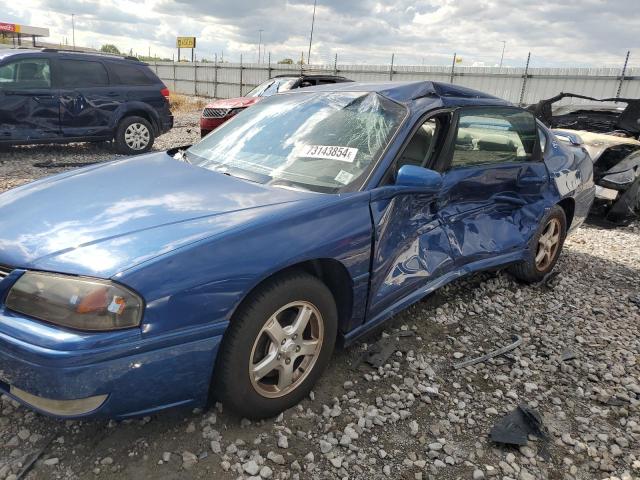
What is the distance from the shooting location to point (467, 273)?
3.31 metres

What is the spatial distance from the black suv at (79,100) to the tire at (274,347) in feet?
24.1

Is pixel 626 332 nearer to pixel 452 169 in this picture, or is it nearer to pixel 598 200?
pixel 452 169

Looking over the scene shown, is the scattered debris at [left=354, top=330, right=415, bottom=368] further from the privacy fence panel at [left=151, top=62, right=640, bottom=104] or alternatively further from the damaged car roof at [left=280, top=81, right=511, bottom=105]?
the privacy fence panel at [left=151, top=62, right=640, bottom=104]

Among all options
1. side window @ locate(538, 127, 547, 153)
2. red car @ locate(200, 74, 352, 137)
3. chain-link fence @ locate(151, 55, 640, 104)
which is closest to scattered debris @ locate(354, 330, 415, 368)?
side window @ locate(538, 127, 547, 153)

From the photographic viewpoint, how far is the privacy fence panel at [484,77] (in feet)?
49.0

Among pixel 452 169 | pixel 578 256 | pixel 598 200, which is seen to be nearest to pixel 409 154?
pixel 452 169

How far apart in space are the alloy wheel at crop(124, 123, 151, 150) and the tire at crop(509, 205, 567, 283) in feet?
24.1

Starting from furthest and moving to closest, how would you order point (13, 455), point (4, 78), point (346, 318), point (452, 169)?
1. point (4, 78)
2. point (452, 169)
3. point (346, 318)
4. point (13, 455)

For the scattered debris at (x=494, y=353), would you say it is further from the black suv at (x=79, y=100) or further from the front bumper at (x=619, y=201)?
the black suv at (x=79, y=100)

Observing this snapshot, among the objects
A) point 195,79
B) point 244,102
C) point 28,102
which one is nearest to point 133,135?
point 28,102

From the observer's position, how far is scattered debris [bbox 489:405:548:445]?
230 centimetres

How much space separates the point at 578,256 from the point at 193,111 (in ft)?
55.7

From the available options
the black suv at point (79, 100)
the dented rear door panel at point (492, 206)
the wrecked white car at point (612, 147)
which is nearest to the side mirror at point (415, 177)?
the dented rear door panel at point (492, 206)

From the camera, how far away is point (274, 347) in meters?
2.19
